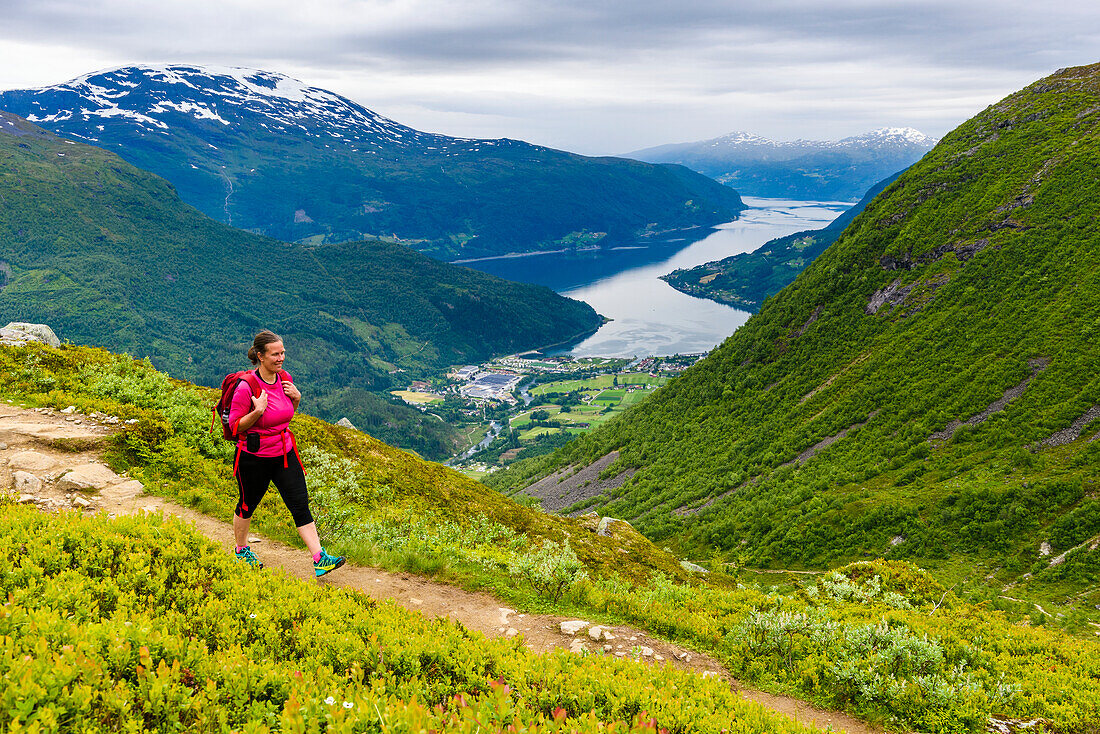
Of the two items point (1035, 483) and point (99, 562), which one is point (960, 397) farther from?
point (99, 562)

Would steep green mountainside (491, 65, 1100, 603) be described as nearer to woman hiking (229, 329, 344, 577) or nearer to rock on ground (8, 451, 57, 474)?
woman hiking (229, 329, 344, 577)

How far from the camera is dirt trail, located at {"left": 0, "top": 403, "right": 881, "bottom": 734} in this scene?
27.7ft

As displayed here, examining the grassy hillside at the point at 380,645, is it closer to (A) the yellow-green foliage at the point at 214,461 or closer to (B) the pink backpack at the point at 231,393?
(A) the yellow-green foliage at the point at 214,461

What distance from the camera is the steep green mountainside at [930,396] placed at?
32.4 meters

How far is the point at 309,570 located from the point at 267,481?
6.35 feet

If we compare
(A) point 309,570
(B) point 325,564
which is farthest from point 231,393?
(A) point 309,570

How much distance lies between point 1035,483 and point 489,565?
119 feet

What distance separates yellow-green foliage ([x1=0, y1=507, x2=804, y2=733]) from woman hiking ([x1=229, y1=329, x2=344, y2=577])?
106 centimetres

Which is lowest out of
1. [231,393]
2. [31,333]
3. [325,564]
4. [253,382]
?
[31,333]

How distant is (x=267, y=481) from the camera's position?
337 inches

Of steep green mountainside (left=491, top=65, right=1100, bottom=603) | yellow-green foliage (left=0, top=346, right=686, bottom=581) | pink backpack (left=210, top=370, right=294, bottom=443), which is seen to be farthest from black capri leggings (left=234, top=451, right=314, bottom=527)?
steep green mountainside (left=491, top=65, right=1100, bottom=603)

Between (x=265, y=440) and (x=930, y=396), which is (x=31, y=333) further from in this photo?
(x=930, y=396)

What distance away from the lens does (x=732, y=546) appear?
4438 centimetres

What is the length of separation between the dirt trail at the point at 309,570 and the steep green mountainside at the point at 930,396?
24.7 m
